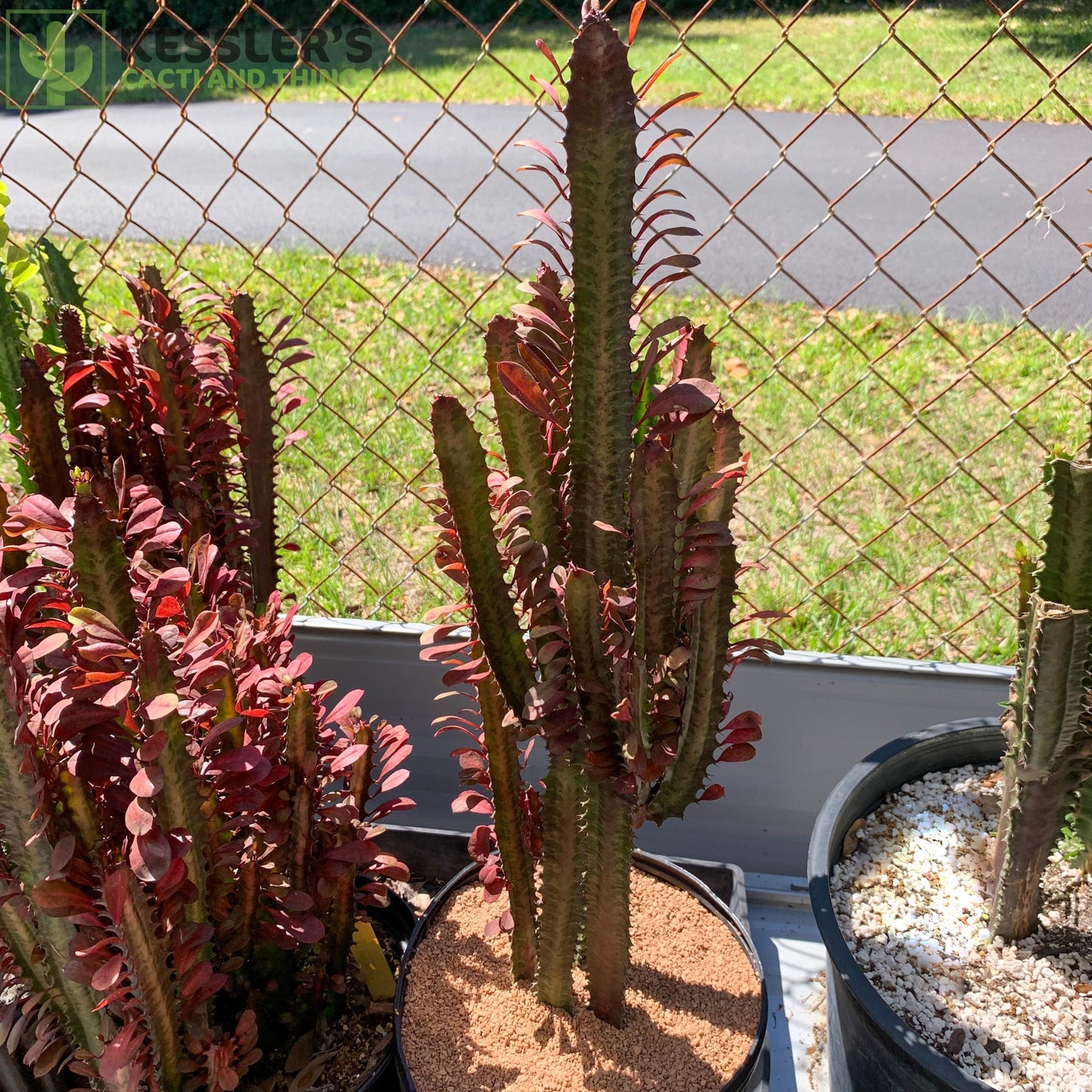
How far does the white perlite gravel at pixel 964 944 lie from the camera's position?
1.63 m

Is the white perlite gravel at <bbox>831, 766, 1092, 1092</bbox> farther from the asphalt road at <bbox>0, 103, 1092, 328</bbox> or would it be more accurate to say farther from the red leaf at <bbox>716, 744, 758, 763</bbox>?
the asphalt road at <bbox>0, 103, 1092, 328</bbox>

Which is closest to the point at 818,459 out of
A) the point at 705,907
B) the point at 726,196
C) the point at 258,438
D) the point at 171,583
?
the point at 726,196

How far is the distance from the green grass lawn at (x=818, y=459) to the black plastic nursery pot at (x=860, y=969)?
0.50m

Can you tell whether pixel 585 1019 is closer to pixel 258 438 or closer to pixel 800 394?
pixel 258 438

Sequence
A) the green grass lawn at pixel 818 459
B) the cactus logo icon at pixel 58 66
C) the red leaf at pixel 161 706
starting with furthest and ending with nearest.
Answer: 1. the cactus logo icon at pixel 58 66
2. the green grass lawn at pixel 818 459
3. the red leaf at pixel 161 706

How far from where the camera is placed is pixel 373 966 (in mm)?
1938

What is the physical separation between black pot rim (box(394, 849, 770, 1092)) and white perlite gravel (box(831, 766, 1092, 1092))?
0.19 m

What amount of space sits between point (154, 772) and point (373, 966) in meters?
0.86

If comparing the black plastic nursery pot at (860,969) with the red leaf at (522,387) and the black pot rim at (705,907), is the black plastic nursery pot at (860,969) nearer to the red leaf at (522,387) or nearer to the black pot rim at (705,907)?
the black pot rim at (705,907)

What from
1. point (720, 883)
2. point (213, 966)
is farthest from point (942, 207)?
point (213, 966)

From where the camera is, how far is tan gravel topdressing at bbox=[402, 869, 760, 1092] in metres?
1.73

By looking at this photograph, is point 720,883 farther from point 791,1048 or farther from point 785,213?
point 785,213

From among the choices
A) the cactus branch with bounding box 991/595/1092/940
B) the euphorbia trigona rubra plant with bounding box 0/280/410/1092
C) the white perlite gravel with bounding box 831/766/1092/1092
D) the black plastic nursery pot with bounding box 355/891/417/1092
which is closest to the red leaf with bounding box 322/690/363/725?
the euphorbia trigona rubra plant with bounding box 0/280/410/1092

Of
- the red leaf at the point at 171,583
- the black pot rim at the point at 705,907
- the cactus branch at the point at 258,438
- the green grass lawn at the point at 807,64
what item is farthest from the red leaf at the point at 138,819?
the green grass lawn at the point at 807,64
